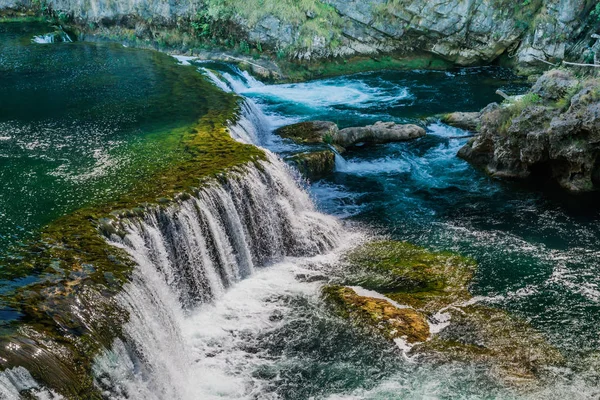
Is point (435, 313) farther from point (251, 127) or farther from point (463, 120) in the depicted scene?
point (463, 120)

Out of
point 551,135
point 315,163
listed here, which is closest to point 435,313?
point 315,163

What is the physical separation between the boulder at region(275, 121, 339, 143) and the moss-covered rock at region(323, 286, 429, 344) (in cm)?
808

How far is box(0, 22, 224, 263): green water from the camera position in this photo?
39.8 ft

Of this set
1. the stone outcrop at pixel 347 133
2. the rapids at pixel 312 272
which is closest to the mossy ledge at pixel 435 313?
the rapids at pixel 312 272

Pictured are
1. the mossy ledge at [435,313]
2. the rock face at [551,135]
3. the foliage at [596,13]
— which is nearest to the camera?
the mossy ledge at [435,313]

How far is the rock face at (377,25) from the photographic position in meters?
28.5

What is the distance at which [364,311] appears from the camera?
1061cm

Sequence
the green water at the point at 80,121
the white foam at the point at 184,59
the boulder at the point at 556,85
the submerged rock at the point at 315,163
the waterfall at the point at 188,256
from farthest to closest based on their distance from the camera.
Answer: the white foam at the point at 184,59 → the submerged rock at the point at 315,163 → the boulder at the point at 556,85 → the green water at the point at 80,121 → the waterfall at the point at 188,256

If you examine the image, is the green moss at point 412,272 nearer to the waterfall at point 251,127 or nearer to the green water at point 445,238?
the green water at point 445,238

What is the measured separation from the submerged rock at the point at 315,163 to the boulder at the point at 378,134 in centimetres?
189

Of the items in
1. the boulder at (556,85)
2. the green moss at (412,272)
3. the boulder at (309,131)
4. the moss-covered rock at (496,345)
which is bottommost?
the moss-covered rock at (496,345)

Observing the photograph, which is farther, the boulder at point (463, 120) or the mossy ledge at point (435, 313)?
the boulder at point (463, 120)

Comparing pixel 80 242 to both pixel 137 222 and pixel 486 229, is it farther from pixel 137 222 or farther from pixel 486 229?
pixel 486 229

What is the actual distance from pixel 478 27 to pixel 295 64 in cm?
914
